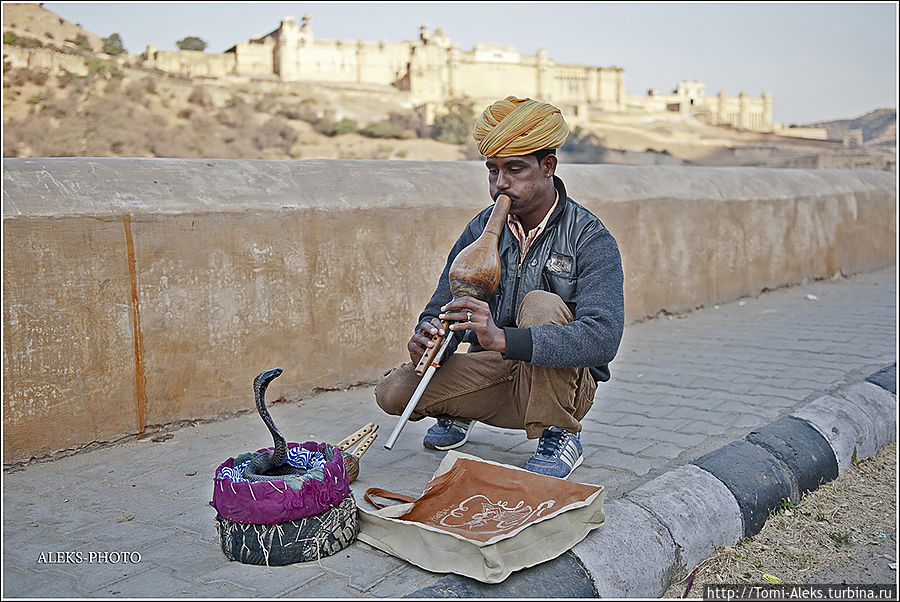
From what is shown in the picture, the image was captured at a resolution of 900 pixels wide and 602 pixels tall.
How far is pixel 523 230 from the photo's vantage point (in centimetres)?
271

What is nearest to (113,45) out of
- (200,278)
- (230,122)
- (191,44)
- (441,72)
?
(191,44)

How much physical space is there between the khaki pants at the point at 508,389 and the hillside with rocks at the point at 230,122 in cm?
1935

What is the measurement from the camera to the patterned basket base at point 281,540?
2.02 metres

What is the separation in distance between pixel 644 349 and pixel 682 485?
2.39 meters

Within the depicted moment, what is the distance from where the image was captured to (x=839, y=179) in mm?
8062

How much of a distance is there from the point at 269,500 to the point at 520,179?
4.06 feet

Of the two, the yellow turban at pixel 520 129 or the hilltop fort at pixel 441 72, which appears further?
the hilltop fort at pixel 441 72

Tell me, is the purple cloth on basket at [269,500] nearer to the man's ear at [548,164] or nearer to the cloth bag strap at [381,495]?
the cloth bag strap at [381,495]

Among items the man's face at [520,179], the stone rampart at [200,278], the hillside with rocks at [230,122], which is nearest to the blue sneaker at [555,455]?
the man's face at [520,179]

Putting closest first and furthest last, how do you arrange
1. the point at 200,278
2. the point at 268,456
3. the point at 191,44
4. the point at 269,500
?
the point at 269,500 < the point at 268,456 < the point at 200,278 < the point at 191,44

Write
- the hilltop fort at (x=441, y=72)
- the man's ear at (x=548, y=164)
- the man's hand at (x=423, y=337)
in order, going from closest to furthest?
the man's hand at (x=423, y=337), the man's ear at (x=548, y=164), the hilltop fort at (x=441, y=72)

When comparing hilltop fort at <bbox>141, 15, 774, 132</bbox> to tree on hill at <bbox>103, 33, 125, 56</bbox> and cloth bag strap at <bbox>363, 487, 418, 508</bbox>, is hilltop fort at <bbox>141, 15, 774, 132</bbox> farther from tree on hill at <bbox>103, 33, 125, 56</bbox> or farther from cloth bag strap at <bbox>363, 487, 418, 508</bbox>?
cloth bag strap at <bbox>363, 487, 418, 508</bbox>

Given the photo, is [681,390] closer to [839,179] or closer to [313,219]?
[313,219]

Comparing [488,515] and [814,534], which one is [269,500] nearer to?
[488,515]
